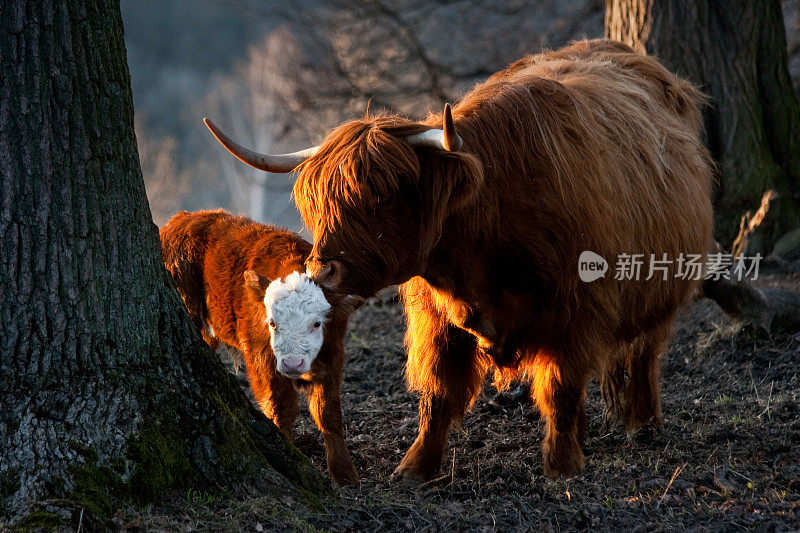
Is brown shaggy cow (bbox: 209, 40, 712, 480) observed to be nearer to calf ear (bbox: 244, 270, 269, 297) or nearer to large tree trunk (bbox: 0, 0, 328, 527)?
calf ear (bbox: 244, 270, 269, 297)

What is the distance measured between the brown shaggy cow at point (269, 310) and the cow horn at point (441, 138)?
2.50ft

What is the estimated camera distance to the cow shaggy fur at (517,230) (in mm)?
3576

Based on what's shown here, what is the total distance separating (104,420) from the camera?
115 inches

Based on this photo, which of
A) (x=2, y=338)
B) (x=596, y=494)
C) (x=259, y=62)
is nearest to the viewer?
(x=2, y=338)

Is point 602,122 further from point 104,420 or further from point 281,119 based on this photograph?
point 281,119

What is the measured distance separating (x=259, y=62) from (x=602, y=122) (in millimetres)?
18375

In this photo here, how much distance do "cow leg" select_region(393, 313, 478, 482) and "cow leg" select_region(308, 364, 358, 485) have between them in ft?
1.15

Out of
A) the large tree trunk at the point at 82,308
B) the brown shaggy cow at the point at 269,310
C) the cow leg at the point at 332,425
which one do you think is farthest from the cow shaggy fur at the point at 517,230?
the large tree trunk at the point at 82,308

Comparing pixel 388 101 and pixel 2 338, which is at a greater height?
pixel 388 101

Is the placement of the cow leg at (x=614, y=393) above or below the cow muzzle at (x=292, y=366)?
below

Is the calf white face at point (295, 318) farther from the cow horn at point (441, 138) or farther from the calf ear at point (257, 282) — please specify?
the cow horn at point (441, 138)

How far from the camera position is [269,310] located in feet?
12.1

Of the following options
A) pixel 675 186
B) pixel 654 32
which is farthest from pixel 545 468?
pixel 654 32

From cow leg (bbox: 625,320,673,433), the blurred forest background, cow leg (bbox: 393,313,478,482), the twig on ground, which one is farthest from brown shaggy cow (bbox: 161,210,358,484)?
the blurred forest background
